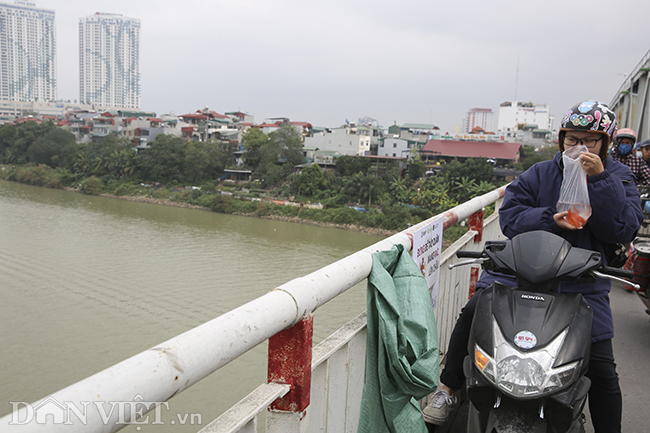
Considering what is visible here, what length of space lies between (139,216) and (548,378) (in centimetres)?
2450

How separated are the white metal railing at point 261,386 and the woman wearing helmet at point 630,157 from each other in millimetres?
2331

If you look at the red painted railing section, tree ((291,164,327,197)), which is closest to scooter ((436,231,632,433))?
the red painted railing section

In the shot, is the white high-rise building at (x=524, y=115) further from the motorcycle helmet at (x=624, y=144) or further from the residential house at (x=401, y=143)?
the motorcycle helmet at (x=624, y=144)

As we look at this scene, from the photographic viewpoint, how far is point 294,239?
794 inches

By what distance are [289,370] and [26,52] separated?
3416 inches

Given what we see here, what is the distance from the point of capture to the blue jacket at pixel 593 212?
110 cm

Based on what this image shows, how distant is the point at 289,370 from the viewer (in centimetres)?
67

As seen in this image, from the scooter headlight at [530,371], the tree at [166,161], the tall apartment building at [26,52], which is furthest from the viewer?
the tall apartment building at [26,52]

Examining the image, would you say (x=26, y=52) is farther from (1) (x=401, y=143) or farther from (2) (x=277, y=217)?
(2) (x=277, y=217)

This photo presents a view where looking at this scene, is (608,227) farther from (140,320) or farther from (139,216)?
(139,216)

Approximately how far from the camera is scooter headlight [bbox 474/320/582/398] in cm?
89

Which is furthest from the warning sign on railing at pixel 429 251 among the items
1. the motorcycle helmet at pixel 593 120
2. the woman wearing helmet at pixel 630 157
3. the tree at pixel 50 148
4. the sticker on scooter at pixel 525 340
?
the tree at pixel 50 148

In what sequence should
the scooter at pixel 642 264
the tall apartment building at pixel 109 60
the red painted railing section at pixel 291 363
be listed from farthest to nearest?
the tall apartment building at pixel 109 60, the scooter at pixel 642 264, the red painted railing section at pixel 291 363

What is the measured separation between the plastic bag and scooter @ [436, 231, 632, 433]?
0.13 metres
